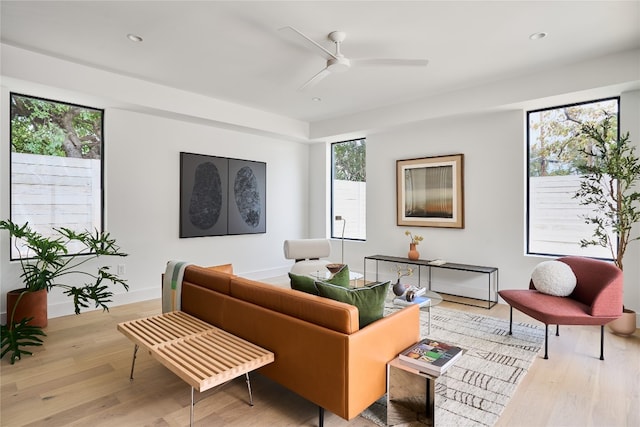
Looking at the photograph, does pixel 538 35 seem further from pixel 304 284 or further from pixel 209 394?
pixel 209 394

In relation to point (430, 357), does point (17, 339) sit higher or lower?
lower

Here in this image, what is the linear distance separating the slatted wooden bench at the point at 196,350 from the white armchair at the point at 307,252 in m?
2.39

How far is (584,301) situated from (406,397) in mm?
2157

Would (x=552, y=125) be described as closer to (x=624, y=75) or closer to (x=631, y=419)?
(x=624, y=75)

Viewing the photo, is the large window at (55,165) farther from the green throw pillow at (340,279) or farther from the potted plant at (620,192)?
the potted plant at (620,192)

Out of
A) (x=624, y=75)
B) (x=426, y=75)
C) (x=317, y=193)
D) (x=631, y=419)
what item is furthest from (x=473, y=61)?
(x=317, y=193)

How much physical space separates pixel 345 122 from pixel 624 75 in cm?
344

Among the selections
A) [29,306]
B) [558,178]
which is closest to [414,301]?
[558,178]

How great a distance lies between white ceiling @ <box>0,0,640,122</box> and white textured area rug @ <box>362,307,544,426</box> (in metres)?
2.65

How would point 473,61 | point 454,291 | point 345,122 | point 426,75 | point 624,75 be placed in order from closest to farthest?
point 624,75, point 473,61, point 426,75, point 454,291, point 345,122

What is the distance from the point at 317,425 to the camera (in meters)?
2.00

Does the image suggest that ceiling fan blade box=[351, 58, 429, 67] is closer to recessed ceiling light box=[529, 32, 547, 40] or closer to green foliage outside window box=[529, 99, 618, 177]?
recessed ceiling light box=[529, 32, 547, 40]

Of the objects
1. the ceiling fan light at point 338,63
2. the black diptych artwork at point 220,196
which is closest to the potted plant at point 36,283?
the black diptych artwork at point 220,196

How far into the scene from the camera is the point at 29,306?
334cm
